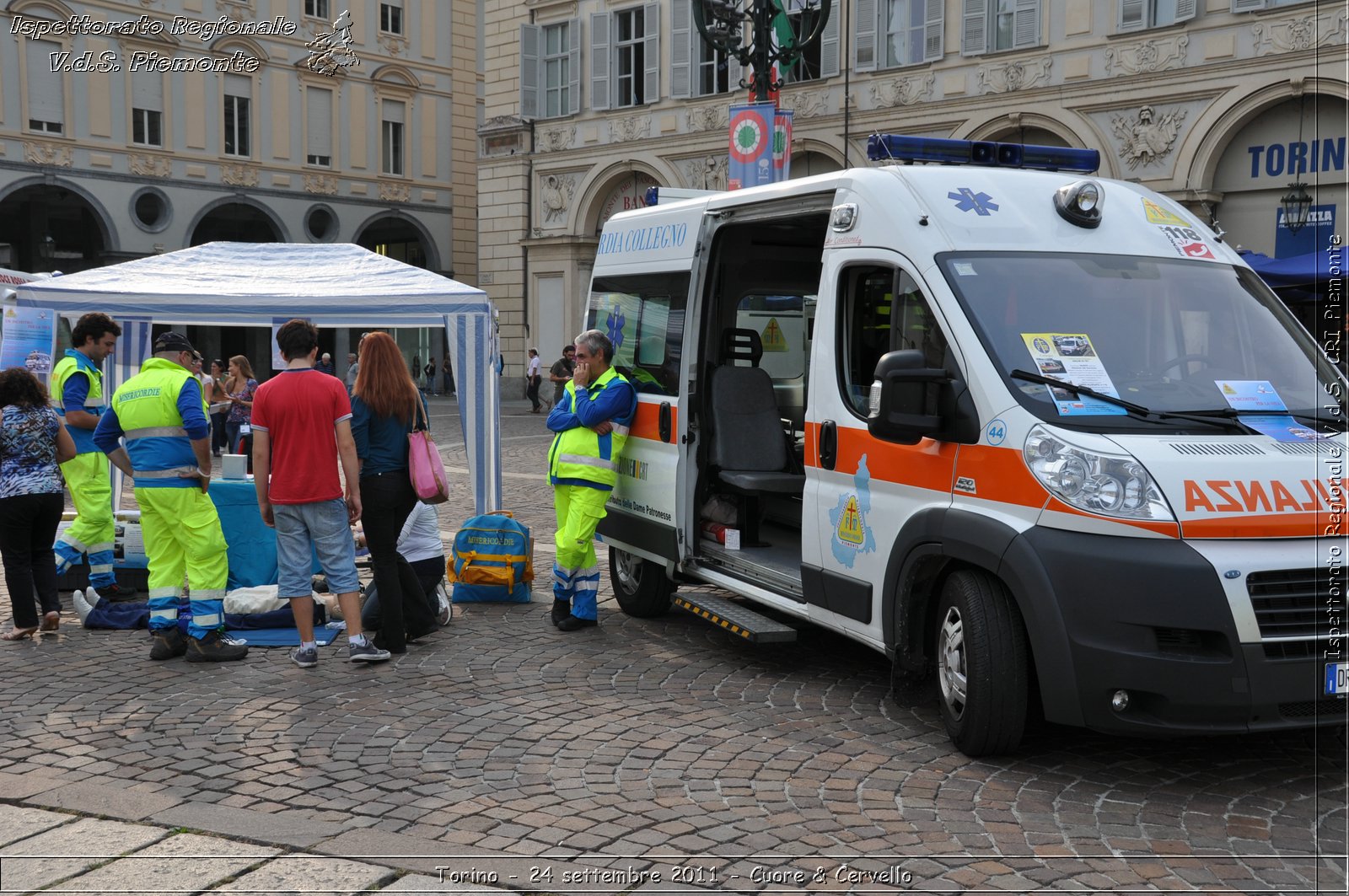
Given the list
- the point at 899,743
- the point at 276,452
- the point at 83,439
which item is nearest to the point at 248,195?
the point at 83,439

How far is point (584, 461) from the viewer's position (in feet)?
25.1

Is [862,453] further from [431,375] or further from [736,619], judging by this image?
[431,375]

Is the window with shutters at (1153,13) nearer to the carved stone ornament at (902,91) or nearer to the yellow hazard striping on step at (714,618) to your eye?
the carved stone ornament at (902,91)

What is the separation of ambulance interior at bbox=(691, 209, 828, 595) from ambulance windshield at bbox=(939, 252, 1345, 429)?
1630mm

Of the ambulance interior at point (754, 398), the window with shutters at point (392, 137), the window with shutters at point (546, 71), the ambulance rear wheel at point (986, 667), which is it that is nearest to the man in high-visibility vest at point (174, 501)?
the ambulance interior at point (754, 398)

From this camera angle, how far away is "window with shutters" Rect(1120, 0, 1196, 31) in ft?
64.7

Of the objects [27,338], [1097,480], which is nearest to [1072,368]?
[1097,480]

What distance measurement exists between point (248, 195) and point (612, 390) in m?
32.9

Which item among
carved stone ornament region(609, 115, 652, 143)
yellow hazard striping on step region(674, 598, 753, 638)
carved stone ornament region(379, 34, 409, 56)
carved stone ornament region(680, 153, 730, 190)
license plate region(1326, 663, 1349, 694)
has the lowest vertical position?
yellow hazard striping on step region(674, 598, 753, 638)

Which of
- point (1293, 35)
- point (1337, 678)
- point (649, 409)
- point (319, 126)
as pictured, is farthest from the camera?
point (319, 126)

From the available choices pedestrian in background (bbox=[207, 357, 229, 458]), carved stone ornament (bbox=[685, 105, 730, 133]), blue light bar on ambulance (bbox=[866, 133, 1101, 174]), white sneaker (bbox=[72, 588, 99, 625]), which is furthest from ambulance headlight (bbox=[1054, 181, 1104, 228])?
carved stone ornament (bbox=[685, 105, 730, 133])

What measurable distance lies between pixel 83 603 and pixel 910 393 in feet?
18.6

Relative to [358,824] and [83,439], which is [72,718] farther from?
[83,439]

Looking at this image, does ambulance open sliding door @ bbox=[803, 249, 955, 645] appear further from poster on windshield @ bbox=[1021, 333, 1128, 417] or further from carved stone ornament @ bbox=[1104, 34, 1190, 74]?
carved stone ornament @ bbox=[1104, 34, 1190, 74]
